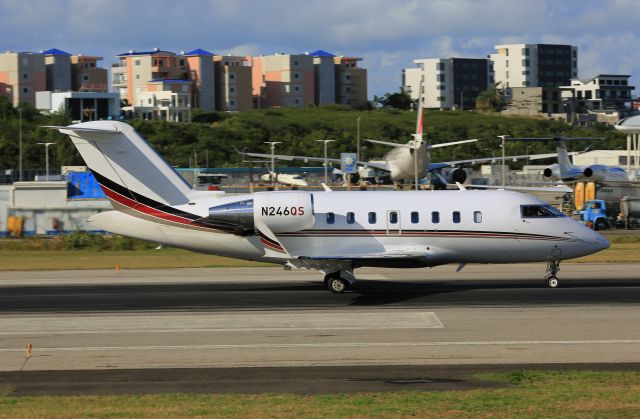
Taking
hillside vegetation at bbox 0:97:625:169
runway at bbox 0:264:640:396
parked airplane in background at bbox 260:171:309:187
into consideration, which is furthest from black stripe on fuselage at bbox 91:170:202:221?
hillside vegetation at bbox 0:97:625:169

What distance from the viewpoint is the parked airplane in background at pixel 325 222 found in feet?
97.8

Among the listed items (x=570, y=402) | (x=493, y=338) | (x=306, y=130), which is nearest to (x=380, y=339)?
(x=493, y=338)

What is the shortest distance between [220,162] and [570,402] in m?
120

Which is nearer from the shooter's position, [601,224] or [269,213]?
[269,213]

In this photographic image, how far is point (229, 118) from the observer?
17388cm

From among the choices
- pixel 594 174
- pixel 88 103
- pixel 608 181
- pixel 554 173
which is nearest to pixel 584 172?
pixel 594 174

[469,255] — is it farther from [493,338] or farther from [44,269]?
[44,269]

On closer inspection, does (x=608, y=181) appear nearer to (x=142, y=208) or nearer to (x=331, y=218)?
(x=331, y=218)

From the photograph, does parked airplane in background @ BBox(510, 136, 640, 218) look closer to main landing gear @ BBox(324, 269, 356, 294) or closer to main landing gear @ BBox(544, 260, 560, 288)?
main landing gear @ BBox(544, 260, 560, 288)

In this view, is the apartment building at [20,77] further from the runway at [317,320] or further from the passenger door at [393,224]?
the passenger door at [393,224]

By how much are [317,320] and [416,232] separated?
617cm

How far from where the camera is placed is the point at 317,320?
2486 centimetres

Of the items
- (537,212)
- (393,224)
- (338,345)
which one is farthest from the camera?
(537,212)

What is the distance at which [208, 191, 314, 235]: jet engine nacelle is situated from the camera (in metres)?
29.6
